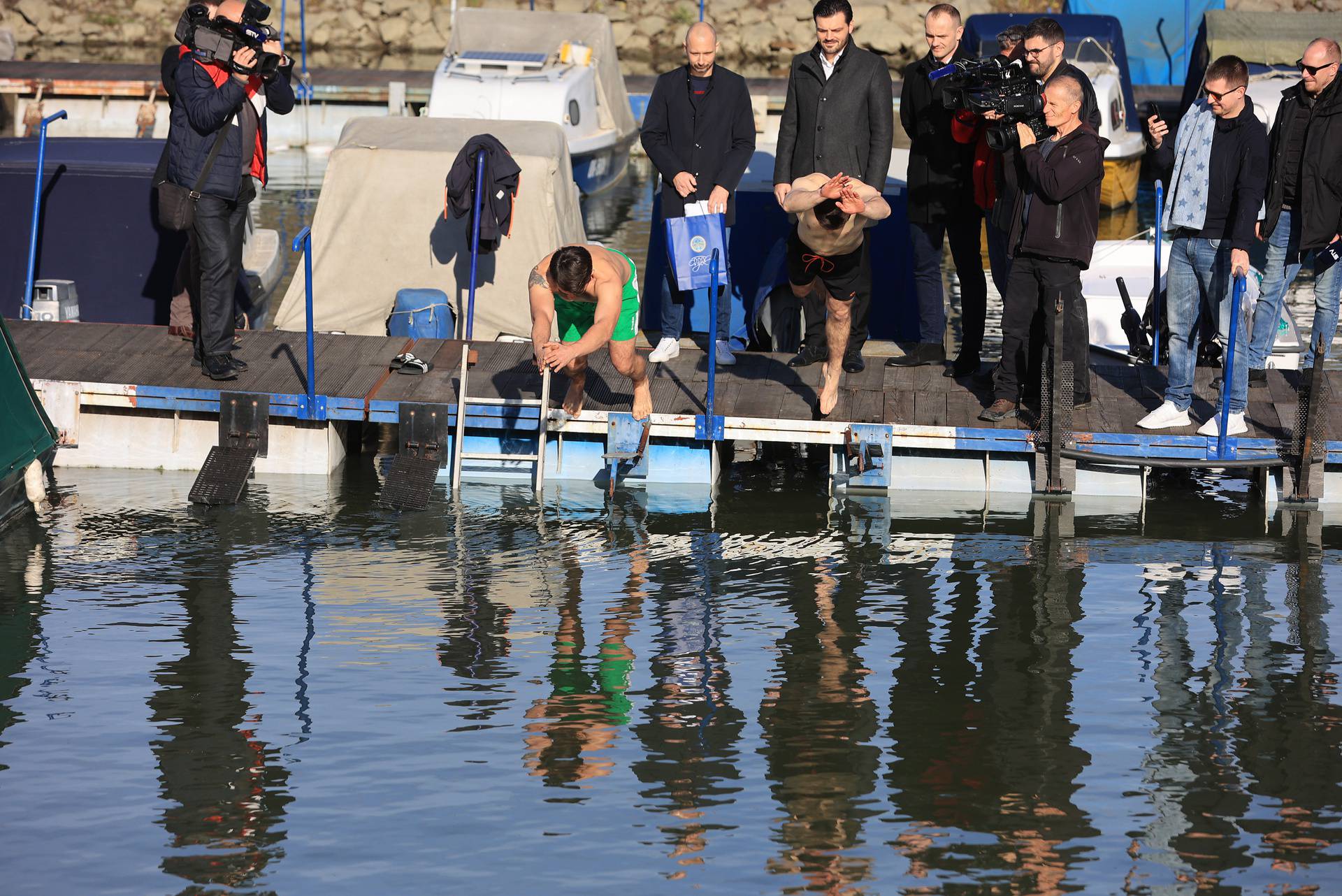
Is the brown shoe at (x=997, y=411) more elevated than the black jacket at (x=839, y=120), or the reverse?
the black jacket at (x=839, y=120)

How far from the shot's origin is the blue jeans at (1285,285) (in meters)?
9.74

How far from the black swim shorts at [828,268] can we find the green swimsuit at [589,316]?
96 centimetres

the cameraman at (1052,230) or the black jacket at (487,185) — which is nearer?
the cameraman at (1052,230)

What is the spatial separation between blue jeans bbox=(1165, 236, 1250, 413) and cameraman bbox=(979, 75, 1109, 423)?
20.3 inches

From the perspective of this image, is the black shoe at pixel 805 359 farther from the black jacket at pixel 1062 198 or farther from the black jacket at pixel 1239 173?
the black jacket at pixel 1239 173

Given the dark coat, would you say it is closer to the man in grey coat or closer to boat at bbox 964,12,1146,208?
the man in grey coat

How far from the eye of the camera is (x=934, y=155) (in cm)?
1055

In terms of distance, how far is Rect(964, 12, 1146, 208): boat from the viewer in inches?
843

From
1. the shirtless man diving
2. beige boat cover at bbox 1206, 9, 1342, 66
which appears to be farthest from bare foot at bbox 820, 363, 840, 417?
beige boat cover at bbox 1206, 9, 1342, 66

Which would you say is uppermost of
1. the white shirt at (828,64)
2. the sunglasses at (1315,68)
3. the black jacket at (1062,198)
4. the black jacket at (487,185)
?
the white shirt at (828,64)

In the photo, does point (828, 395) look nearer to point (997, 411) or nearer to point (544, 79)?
point (997, 411)

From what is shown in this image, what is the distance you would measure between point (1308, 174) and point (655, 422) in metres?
3.95

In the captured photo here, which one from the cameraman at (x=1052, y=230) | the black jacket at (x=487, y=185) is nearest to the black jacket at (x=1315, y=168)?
the cameraman at (x=1052, y=230)

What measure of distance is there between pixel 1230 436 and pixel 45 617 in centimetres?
655
